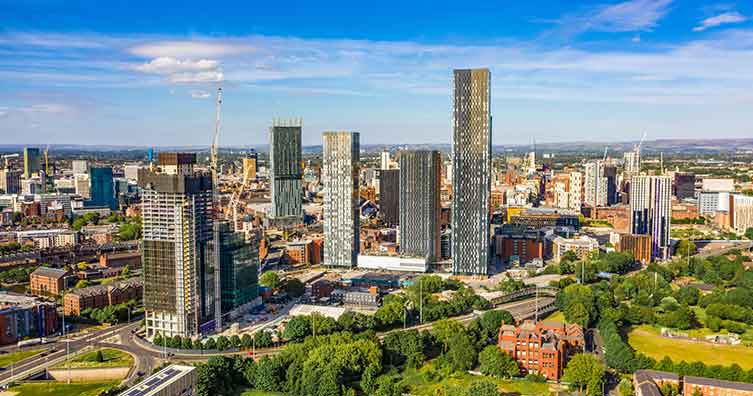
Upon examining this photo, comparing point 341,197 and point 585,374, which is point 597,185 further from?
point 585,374

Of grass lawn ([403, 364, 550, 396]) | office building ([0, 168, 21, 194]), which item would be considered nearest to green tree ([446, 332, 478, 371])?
grass lawn ([403, 364, 550, 396])

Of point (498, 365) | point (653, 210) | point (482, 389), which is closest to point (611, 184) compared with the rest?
point (653, 210)

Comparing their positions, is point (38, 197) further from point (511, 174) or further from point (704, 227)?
point (704, 227)

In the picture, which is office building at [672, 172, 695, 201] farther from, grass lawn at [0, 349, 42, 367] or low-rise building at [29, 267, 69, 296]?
grass lawn at [0, 349, 42, 367]

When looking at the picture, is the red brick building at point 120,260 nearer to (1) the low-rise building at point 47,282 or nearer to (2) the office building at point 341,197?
(1) the low-rise building at point 47,282

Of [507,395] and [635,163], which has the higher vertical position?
[635,163]

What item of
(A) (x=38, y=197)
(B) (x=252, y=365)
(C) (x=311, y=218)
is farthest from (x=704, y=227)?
(A) (x=38, y=197)
